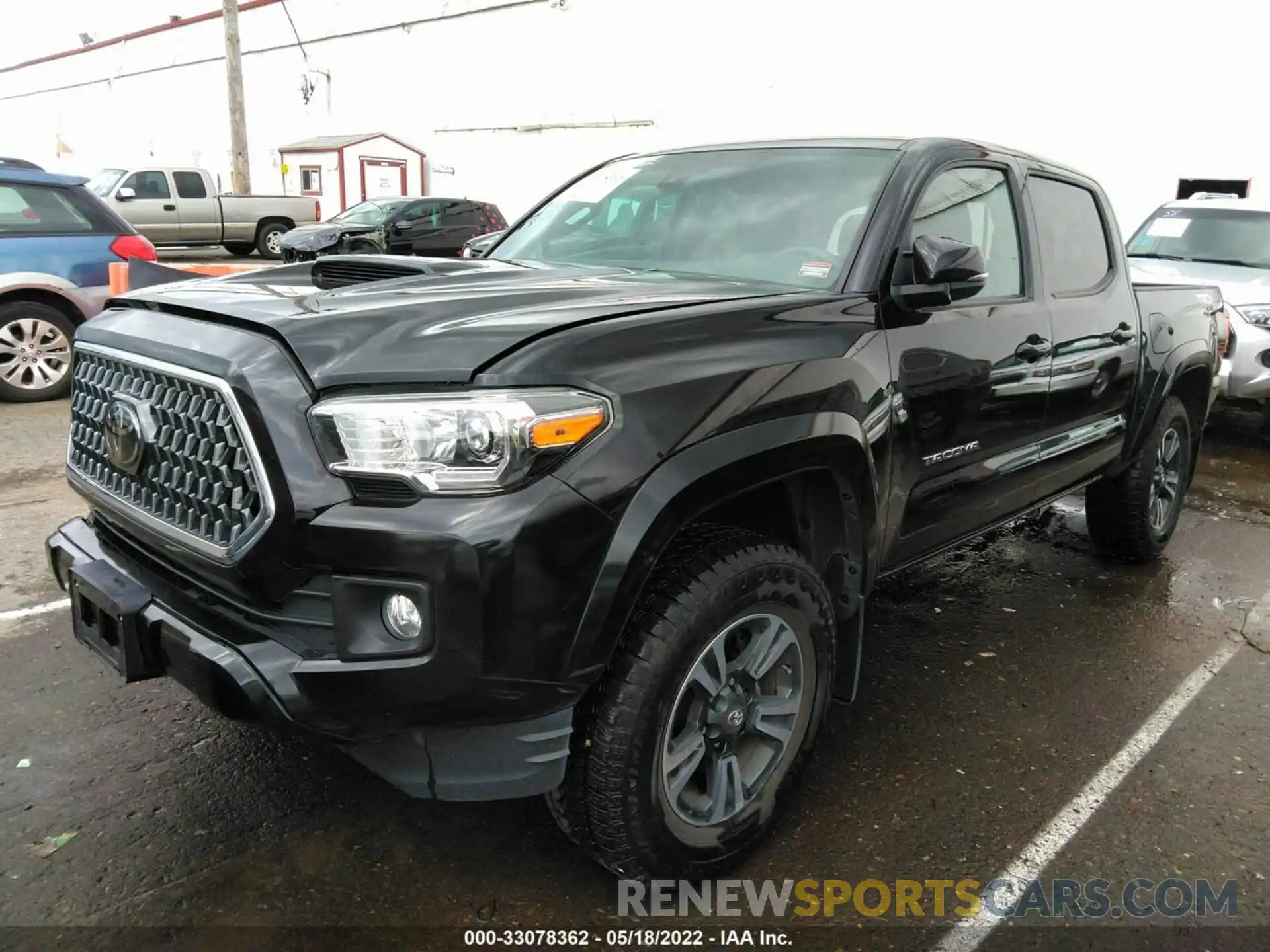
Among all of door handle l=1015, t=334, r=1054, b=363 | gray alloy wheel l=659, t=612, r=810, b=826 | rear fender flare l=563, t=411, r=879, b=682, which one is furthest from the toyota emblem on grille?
door handle l=1015, t=334, r=1054, b=363

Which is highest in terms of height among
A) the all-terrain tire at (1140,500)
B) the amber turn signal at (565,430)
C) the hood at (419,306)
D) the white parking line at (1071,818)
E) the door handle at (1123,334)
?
the hood at (419,306)

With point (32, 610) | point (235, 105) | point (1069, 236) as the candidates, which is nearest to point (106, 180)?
point (235, 105)

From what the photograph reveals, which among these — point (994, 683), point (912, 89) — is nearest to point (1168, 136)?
point (912, 89)

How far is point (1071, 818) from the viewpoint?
2799mm

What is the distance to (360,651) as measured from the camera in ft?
6.29

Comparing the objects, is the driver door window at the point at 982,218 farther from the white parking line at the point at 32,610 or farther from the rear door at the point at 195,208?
the rear door at the point at 195,208

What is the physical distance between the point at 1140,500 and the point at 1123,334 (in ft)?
3.22

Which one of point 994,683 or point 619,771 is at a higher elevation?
point 619,771

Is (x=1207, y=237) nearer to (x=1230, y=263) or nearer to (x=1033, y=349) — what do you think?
(x=1230, y=263)

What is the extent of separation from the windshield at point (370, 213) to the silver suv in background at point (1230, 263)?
12.7 metres

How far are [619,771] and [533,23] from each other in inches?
971

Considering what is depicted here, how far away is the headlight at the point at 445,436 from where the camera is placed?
1.90m

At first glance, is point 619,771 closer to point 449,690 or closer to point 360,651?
point 449,690

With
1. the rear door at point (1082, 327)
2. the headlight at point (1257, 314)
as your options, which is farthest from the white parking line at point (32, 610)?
the headlight at point (1257, 314)
